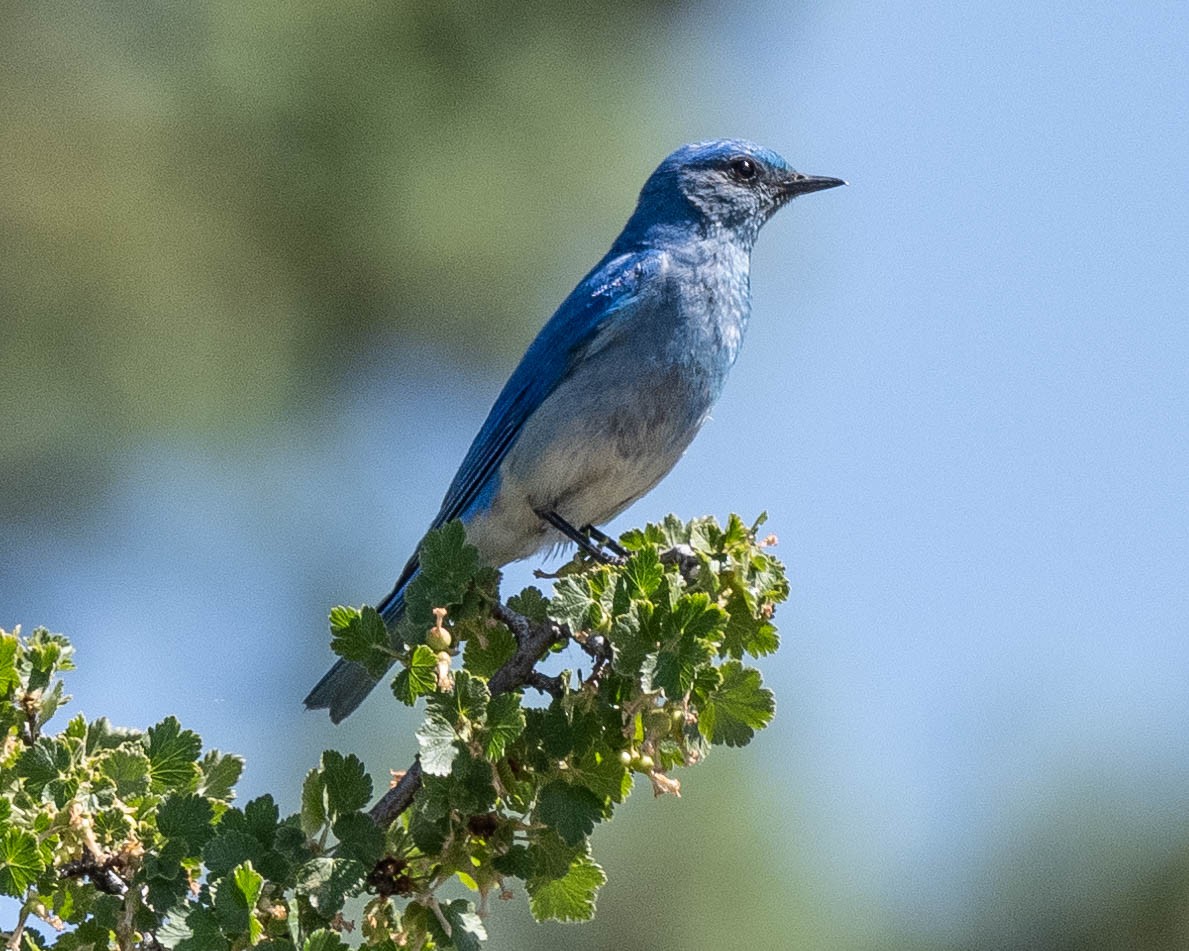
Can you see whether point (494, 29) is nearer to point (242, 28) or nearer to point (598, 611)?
point (242, 28)

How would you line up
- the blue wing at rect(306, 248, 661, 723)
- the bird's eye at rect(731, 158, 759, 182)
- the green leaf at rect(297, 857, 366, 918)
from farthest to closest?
the bird's eye at rect(731, 158, 759, 182) → the blue wing at rect(306, 248, 661, 723) → the green leaf at rect(297, 857, 366, 918)

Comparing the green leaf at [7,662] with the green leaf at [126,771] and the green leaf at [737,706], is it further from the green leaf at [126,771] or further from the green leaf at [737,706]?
the green leaf at [737,706]

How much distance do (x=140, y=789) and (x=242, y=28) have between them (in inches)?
343

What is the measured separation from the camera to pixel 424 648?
98.2 inches

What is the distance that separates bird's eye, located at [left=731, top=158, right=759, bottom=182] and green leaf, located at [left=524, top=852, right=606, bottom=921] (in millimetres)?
3478

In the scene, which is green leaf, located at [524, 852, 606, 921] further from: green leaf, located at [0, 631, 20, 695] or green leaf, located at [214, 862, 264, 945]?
green leaf, located at [0, 631, 20, 695]

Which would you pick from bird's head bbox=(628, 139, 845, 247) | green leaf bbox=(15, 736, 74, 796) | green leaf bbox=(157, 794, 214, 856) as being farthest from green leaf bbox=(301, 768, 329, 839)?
bird's head bbox=(628, 139, 845, 247)

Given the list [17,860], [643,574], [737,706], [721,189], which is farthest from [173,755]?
[721,189]

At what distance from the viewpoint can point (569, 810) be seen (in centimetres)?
244

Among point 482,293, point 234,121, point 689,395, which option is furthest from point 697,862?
point 234,121

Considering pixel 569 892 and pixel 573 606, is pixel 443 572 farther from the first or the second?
pixel 569 892

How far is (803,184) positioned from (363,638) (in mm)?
3566

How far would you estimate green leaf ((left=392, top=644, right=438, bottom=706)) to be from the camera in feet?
8.18

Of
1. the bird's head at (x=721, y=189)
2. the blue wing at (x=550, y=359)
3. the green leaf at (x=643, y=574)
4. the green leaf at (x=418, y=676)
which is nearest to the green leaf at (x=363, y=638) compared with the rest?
the green leaf at (x=418, y=676)
